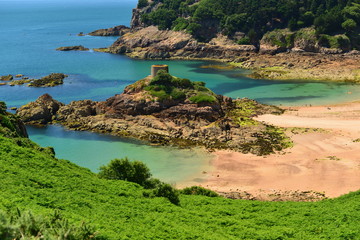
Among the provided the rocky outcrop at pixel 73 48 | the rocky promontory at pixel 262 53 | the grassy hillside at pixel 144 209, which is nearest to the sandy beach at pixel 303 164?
the grassy hillside at pixel 144 209

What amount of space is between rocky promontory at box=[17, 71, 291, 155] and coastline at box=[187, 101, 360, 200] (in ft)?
9.62

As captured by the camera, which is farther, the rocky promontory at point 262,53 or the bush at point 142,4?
the bush at point 142,4

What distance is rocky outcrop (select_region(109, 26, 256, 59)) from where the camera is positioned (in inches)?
5022

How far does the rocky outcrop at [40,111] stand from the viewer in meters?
69.4

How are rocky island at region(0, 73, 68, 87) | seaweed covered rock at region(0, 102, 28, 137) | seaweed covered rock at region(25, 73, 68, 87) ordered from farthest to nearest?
rocky island at region(0, 73, 68, 87), seaweed covered rock at region(25, 73, 68, 87), seaweed covered rock at region(0, 102, 28, 137)

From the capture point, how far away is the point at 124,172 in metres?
37.2

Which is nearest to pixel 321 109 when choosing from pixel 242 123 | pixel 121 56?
pixel 242 123

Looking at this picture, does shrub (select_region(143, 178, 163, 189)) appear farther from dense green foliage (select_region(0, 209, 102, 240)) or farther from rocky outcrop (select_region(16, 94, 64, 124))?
rocky outcrop (select_region(16, 94, 64, 124))

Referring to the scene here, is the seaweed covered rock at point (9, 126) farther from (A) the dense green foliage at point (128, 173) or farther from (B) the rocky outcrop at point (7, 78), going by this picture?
(B) the rocky outcrop at point (7, 78)

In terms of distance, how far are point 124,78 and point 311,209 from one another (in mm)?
79184

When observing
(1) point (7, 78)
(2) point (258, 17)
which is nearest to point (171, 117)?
(1) point (7, 78)

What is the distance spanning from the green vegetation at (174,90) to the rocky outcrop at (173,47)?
59168mm

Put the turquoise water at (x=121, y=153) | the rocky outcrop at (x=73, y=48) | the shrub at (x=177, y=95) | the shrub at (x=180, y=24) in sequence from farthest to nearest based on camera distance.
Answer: the rocky outcrop at (x=73, y=48) < the shrub at (x=180, y=24) < the shrub at (x=177, y=95) < the turquoise water at (x=121, y=153)

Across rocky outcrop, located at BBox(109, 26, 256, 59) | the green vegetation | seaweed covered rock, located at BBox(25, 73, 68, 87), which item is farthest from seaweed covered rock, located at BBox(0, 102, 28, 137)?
rocky outcrop, located at BBox(109, 26, 256, 59)
